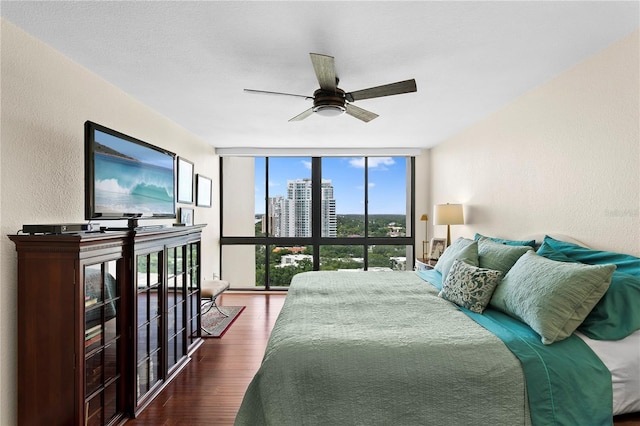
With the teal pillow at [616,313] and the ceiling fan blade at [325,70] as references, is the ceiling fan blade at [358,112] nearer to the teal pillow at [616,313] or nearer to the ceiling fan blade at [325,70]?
the ceiling fan blade at [325,70]

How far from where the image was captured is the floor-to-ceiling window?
5.92 metres

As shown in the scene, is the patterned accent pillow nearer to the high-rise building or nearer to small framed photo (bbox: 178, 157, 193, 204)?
small framed photo (bbox: 178, 157, 193, 204)

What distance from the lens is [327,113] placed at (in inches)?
104

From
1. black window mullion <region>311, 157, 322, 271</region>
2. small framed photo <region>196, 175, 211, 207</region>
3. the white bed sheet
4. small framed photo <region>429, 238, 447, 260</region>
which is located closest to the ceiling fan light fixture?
the white bed sheet

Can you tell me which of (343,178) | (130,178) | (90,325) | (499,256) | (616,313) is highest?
(343,178)

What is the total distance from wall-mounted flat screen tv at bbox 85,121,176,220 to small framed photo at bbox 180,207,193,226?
986 mm

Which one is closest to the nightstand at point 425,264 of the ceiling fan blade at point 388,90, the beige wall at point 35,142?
the ceiling fan blade at point 388,90

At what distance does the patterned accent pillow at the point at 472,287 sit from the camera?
7.57 ft

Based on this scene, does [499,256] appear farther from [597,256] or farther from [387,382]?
[387,382]

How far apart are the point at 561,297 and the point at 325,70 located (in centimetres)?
183

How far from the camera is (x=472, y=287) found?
237 cm

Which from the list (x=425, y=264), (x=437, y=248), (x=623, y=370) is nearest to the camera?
(x=623, y=370)

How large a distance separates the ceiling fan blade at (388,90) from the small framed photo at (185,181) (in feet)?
8.52

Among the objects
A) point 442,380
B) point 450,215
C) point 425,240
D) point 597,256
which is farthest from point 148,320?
point 425,240
